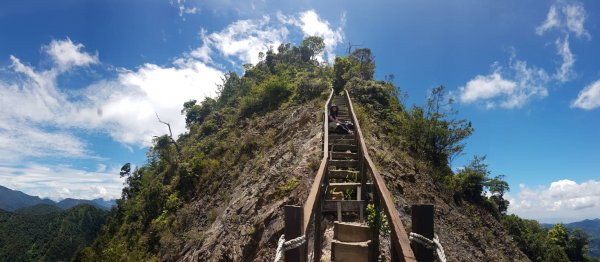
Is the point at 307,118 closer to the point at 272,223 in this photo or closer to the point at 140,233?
the point at 272,223

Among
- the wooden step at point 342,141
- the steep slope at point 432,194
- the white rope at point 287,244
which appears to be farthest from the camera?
the wooden step at point 342,141

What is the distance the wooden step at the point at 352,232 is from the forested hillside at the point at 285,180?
2641mm

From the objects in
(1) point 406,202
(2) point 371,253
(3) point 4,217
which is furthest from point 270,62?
(3) point 4,217

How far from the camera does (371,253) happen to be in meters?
4.76

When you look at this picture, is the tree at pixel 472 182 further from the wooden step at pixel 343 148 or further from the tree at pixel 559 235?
the tree at pixel 559 235

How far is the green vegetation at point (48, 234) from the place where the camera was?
8126 centimetres

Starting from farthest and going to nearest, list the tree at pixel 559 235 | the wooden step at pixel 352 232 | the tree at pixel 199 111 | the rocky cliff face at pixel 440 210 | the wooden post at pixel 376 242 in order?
the tree at pixel 199 111, the tree at pixel 559 235, the rocky cliff face at pixel 440 210, the wooden step at pixel 352 232, the wooden post at pixel 376 242

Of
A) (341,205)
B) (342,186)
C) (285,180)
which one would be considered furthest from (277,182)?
(341,205)

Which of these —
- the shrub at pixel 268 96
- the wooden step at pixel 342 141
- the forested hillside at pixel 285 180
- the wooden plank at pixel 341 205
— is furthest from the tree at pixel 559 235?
the wooden plank at pixel 341 205

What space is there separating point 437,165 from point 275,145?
7.53 meters

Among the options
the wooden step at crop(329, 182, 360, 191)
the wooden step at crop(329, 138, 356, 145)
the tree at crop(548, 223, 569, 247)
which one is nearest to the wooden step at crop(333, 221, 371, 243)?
the wooden step at crop(329, 182, 360, 191)

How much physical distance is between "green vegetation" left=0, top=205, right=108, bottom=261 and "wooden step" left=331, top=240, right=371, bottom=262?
8893 cm

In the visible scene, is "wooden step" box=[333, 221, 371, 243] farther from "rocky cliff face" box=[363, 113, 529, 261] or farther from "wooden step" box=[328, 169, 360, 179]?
"wooden step" box=[328, 169, 360, 179]

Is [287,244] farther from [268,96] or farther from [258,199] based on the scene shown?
[268,96]
